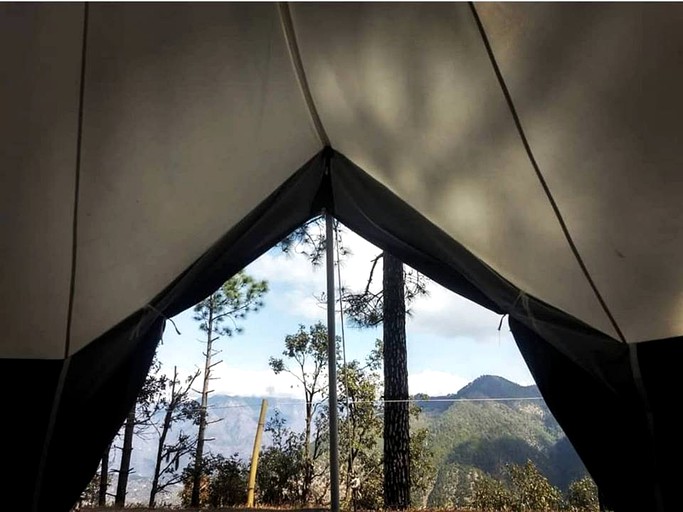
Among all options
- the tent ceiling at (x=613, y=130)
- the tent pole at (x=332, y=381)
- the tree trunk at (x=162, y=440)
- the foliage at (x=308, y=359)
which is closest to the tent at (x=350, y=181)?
the tent ceiling at (x=613, y=130)

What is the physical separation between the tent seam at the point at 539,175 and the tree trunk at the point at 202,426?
2723 mm

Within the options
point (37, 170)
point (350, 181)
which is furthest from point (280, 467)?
point (37, 170)

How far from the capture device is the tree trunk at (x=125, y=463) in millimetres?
3307

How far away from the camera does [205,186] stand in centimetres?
181

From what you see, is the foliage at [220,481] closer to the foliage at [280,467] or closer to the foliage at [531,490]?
the foliage at [280,467]

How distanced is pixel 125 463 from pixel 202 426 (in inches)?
22.2

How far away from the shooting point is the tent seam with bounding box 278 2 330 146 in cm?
150

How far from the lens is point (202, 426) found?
343 centimetres

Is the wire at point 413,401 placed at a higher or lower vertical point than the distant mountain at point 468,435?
higher

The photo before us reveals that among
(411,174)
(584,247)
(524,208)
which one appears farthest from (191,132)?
(584,247)

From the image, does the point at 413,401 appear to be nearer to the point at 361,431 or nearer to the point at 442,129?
the point at 361,431

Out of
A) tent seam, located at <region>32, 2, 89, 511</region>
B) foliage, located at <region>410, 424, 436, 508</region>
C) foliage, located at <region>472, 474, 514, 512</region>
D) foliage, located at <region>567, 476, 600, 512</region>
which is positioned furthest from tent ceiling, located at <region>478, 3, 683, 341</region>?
foliage, located at <region>410, 424, 436, 508</region>

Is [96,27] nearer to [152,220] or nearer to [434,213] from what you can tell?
[152,220]

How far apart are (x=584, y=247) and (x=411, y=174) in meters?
0.63
